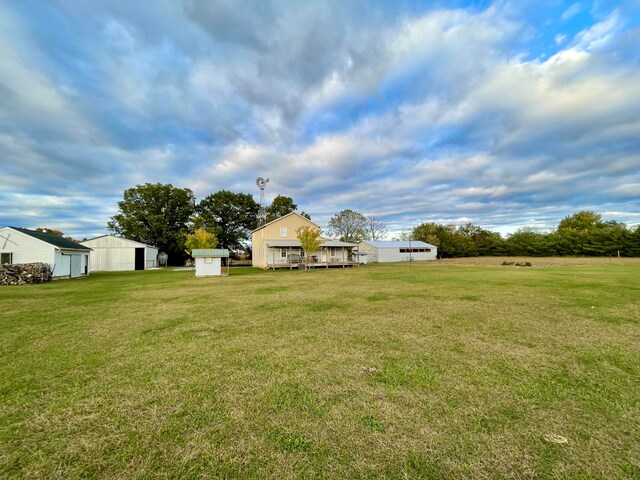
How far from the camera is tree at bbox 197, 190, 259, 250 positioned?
43.2 metres

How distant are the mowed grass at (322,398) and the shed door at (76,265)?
18.3 metres

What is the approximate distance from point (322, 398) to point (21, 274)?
2190 centimetres

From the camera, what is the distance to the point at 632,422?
2.79 metres

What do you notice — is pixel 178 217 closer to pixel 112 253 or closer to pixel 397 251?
pixel 112 253

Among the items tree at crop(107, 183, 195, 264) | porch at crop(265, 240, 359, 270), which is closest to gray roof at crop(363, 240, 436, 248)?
porch at crop(265, 240, 359, 270)

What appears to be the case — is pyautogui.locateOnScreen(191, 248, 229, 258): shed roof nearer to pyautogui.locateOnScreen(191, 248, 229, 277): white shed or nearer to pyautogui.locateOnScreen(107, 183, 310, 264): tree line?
pyautogui.locateOnScreen(191, 248, 229, 277): white shed

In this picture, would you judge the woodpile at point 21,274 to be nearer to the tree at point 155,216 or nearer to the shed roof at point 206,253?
the shed roof at point 206,253

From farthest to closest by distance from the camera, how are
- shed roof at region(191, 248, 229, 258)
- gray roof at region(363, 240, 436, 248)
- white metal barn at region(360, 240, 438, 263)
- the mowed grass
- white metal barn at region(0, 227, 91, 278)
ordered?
gray roof at region(363, 240, 436, 248) → white metal barn at region(360, 240, 438, 263) → shed roof at region(191, 248, 229, 258) → white metal barn at region(0, 227, 91, 278) → the mowed grass

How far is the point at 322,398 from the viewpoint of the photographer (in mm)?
3320

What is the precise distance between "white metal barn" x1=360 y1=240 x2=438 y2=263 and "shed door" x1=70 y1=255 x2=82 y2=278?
123 ft

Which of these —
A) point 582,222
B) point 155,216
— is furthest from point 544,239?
point 155,216

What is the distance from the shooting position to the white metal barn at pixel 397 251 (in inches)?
1939

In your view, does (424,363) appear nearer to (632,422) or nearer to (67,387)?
(632,422)

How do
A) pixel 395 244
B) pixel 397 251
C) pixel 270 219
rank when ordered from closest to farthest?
pixel 270 219, pixel 397 251, pixel 395 244
